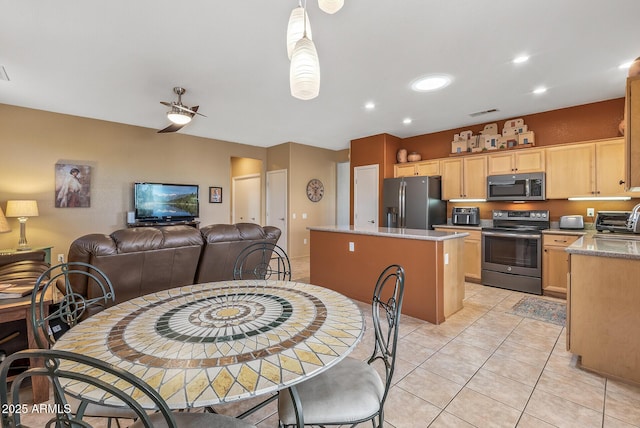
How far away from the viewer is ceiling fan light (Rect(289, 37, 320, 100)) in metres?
1.47

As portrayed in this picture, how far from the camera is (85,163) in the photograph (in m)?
4.66

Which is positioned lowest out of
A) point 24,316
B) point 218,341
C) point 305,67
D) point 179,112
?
point 24,316

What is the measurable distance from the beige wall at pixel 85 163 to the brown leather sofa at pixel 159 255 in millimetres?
3098

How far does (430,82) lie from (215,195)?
469cm

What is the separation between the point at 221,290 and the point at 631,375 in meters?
2.77

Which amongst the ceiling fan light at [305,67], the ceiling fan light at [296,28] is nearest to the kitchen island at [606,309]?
the ceiling fan light at [305,67]

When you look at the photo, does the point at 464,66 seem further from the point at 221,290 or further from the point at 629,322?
the point at 221,290

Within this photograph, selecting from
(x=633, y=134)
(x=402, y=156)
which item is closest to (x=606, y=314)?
(x=633, y=134)

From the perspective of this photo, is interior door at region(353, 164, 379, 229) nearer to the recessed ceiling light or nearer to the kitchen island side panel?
the recessed ceiling light

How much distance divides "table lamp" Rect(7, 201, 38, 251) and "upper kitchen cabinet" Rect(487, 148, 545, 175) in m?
6.70

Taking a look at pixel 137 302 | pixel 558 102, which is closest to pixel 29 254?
pixel 137 302

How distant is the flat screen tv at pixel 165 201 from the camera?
5.07m

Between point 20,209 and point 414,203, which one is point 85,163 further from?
point 414,203

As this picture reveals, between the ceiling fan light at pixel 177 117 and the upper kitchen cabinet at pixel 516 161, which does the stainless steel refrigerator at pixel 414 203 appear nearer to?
the upper kitchen cabinet at pixel 516 161
